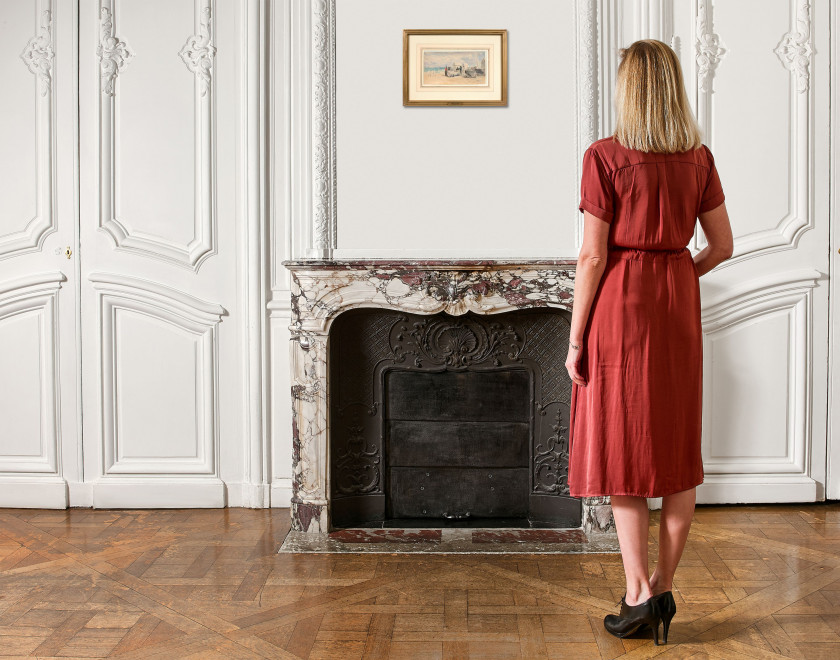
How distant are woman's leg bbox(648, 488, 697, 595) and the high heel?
43mm

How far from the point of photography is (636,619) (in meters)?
1.94

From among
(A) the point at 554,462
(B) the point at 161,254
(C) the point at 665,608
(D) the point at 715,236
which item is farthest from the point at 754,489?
(B) the point at 161,254

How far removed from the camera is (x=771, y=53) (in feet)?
10.5

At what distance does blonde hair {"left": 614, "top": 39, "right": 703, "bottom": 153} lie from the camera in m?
1.84

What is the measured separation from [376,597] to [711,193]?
1.50 meters

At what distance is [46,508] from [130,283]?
→ 1034 millimetres

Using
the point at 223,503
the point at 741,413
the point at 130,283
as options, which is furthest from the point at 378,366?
the point at 741,413

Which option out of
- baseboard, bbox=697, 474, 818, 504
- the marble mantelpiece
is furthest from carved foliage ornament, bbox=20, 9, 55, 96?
baseboard, bbox=697, 474, 818, 504

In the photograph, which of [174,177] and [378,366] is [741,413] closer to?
[378,366]

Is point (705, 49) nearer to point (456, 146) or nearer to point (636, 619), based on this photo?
point (456, 146)

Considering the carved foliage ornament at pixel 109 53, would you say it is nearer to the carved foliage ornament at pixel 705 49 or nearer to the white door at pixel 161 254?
the white door at pixel 161 254

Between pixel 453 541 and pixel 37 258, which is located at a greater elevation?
pixel 37 258

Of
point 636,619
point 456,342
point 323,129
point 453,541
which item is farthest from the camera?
point 323,129

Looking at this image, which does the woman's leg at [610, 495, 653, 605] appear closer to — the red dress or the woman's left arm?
the red dress
